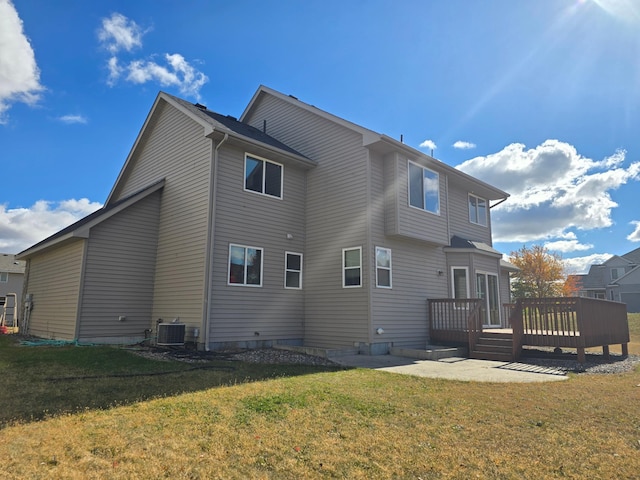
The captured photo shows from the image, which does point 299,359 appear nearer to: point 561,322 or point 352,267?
point 352,267

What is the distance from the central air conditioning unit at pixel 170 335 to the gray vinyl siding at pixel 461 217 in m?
10.4

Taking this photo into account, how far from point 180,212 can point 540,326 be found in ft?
35.5

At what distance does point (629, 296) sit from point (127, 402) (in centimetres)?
5287

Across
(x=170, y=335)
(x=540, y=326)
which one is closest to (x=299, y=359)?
(x=170, y=335)

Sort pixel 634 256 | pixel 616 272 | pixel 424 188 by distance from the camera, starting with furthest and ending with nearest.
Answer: pixel 616 272 → pixel 634 256 → pixel 424 188

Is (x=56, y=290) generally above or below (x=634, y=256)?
below

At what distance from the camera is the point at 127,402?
512cm

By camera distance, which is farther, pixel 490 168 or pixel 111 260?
pixel 490 168

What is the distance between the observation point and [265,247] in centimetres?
1238

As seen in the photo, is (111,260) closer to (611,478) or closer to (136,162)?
(136,162)

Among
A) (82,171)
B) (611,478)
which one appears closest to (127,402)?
(611,478)

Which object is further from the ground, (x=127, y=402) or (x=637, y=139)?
(x=637, y=139)

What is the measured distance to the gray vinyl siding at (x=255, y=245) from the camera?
11211 millimetres

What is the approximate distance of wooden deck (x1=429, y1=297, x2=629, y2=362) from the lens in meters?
10.5
